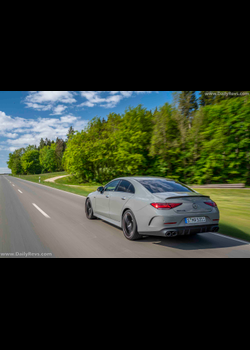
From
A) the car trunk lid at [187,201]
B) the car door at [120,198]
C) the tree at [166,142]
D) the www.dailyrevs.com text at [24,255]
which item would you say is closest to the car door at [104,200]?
the car door at [120,198]

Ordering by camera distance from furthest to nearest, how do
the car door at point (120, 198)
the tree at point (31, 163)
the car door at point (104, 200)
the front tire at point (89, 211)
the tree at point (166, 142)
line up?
the tree at point (31, 163)
the tree at point (166, 142)
the front tire at point (89, 211)
the car door at point (104, 200)
the car door at point (120, 198)

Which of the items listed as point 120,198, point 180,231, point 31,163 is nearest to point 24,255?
point 120,198

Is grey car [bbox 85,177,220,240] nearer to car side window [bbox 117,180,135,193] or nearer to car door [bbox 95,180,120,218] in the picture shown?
car side window [bbox 117,180,135,193]

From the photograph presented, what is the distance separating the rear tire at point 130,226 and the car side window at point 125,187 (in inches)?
21.9

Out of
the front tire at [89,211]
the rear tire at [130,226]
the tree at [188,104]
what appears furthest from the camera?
the tree at [188,104]

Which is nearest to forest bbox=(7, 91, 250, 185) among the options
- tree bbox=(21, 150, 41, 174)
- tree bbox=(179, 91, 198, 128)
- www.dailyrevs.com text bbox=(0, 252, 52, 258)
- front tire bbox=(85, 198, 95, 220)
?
tree bbox=(179, 91, 198, 128)

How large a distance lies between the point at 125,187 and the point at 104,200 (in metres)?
1.01

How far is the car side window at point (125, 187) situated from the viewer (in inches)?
225

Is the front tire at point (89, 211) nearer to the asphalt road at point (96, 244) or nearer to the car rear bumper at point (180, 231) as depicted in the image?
the asphalt road at point (96, 244)

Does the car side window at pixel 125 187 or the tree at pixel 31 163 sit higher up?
the tree at pixel 31 163
